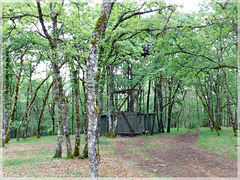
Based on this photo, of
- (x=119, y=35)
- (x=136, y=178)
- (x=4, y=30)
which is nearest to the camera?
(x=136, y=178)

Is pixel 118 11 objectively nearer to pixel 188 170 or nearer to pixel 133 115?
pixel 188 170

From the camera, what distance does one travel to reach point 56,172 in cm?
731

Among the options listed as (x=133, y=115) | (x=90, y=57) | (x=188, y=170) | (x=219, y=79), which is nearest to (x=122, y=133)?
(x=133, y=115)

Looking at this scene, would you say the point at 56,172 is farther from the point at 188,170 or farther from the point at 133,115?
the point at 133,115

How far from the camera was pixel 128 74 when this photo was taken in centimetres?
2486

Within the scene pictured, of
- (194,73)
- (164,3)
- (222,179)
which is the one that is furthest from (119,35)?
(222,179)

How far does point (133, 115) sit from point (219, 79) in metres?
11.9

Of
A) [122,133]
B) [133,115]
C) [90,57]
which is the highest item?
[90,57]

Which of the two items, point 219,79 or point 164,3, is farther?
point 219,79

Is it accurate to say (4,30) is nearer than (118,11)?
No

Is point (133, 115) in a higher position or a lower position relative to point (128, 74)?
lower

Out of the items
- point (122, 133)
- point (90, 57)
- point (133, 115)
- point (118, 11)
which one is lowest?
point (122, 133)

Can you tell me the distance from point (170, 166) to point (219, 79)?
16.1m

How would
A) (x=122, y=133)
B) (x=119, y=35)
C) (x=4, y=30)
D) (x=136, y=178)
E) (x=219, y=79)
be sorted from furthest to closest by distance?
(x=122, y=133)
(x=219, y=79)
(x=4, y=30)
(x=119, y=35)
(x=136, y=178)
